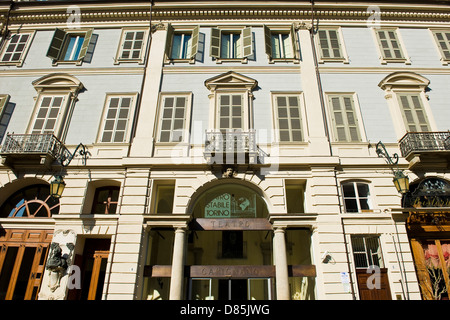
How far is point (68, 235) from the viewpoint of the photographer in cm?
927

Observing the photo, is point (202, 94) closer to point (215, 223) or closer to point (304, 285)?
point (215, 223)

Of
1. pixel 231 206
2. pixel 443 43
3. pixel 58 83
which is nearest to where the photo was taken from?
pixel 231 206

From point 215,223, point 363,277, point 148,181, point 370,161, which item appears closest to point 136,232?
point 148,181

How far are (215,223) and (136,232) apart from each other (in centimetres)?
256

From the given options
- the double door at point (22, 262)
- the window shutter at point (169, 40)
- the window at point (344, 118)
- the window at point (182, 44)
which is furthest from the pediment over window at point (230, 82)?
the double door at point (22, 262)

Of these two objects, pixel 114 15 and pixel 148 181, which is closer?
pixel 148 181

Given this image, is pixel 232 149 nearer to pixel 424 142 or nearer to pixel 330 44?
pixel 424 142

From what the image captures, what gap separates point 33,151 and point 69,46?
6.02m

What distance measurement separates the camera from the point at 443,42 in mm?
13039

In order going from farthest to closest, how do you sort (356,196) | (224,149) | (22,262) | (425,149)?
(224,149) → (356,196) → (425,149) → (22,262)

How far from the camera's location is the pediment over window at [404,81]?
11555 mm

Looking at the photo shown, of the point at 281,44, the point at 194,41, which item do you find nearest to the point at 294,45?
the point at 281,44

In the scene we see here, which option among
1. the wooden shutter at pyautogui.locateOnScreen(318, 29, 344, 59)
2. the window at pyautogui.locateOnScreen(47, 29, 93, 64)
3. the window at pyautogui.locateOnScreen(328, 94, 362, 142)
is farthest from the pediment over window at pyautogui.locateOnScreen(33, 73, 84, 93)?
the wooden shutter at pyautogui.locateOnScreen(318, 29, 344, 59)

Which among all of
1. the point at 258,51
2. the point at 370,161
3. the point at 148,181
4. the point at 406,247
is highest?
the point at 258,51
